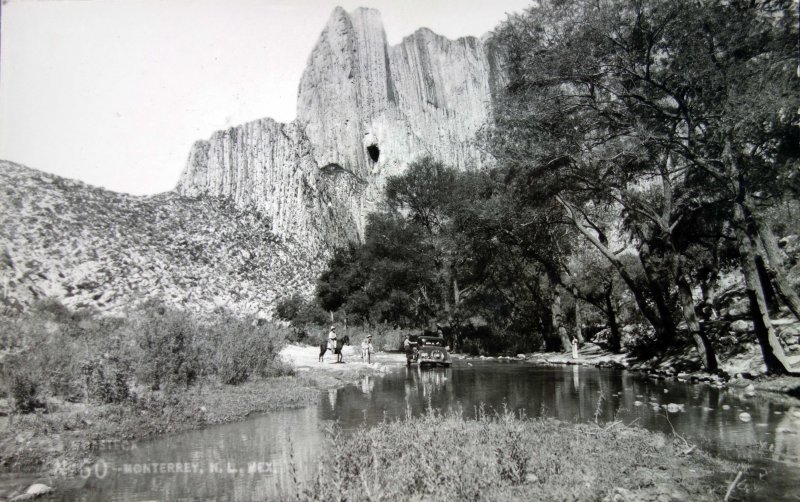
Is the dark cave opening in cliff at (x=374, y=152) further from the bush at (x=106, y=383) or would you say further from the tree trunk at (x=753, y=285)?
the bush at (x=106, y=383)

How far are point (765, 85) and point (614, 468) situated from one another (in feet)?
40.1

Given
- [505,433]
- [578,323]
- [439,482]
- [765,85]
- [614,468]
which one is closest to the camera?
[439,482]

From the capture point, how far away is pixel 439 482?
19.2 ft

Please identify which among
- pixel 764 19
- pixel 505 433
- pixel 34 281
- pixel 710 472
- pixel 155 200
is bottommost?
pixel 710 472

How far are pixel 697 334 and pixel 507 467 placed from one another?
48.0 ft

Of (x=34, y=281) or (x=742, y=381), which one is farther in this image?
(x=34, y=281)

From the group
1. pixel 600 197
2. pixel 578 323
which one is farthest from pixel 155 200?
pixel 600 197

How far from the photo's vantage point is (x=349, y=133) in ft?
272

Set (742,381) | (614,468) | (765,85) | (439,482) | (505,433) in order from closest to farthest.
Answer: (439,482) < (614,468) < (505,433) < (765,85) < (742,381)

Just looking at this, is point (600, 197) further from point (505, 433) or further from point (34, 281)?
point (34, 281)

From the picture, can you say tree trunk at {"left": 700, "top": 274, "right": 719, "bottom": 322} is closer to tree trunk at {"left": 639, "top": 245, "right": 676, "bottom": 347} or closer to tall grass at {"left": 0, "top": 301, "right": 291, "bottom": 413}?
tree trunk at {"left": 639, "top": 245, "right": 676, "bottom": 347}

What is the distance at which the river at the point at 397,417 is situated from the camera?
22.3 feet

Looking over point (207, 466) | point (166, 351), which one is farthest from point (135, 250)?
point (207, 466)

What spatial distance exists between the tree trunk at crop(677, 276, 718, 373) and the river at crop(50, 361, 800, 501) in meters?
1.64
